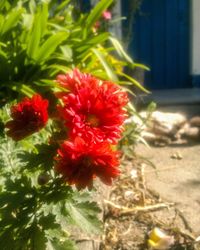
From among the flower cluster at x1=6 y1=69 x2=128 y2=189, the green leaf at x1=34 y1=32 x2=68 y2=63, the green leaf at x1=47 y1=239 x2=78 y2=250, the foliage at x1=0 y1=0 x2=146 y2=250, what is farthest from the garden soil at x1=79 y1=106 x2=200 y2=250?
the flower cluster at x1=6 y1=69 x2=128 y2=189

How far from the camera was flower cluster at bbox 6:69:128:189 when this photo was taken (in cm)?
175

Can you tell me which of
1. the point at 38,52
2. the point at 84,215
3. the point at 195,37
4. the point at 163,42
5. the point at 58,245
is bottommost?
the point at 163,42

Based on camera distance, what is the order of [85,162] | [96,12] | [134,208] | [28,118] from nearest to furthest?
[85,162]
[28,118]
[134,208]
[96,12]

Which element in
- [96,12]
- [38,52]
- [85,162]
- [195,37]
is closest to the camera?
[85,162]

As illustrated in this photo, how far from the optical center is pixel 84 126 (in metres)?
1.80

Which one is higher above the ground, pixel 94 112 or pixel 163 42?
pixel 94 112

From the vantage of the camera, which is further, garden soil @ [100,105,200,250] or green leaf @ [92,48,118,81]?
green leaf @ [92,48,118,81]

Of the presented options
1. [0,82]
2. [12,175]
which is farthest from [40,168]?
[0,82]

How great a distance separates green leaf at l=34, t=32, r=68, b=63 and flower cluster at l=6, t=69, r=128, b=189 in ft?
6.54

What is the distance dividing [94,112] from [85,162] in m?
0.18

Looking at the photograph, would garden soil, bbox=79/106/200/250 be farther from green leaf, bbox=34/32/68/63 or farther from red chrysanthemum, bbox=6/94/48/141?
red chrysanthemum, bbox=6/94/48/141

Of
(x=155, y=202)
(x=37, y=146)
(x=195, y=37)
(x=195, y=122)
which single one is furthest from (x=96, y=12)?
(x=195, y=37)

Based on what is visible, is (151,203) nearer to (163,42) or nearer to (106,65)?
(106,65)

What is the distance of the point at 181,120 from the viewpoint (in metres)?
6.43
